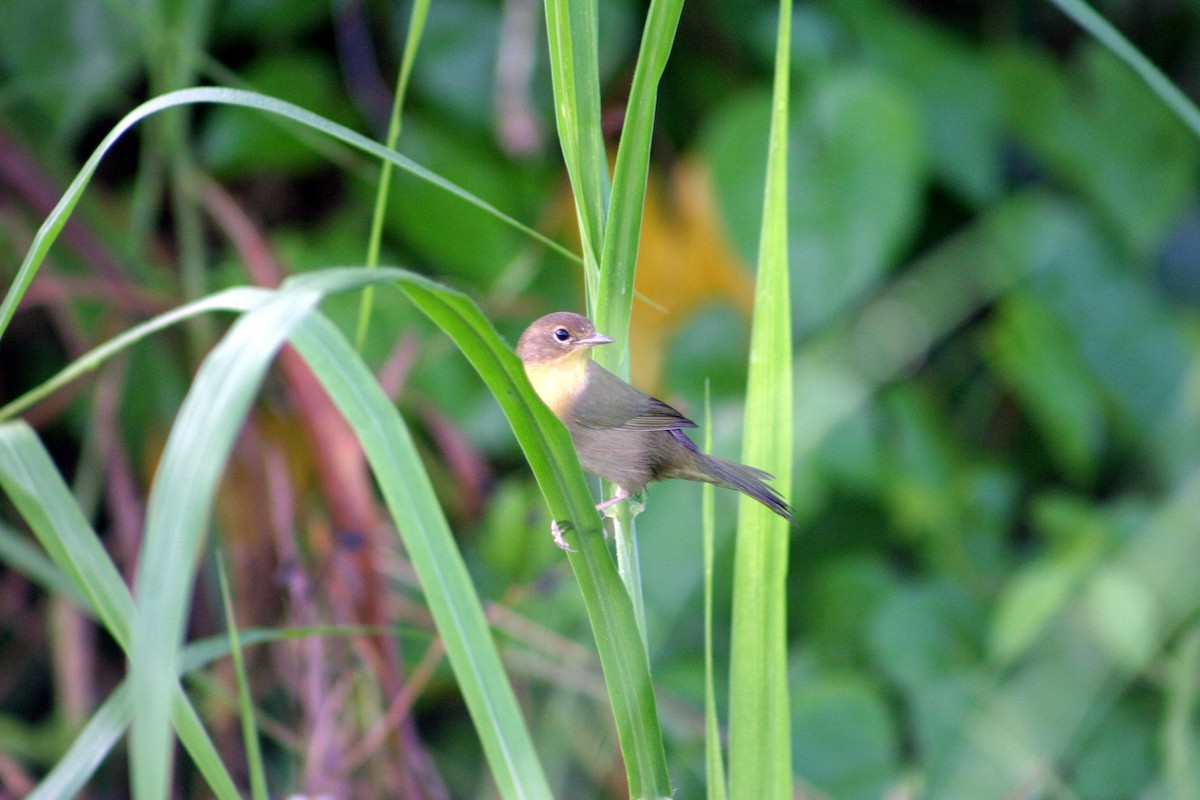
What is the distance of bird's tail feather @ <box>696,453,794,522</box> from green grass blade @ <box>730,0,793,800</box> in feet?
0.11

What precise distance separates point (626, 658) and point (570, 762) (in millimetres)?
1561

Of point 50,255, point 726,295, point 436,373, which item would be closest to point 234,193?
point 50,255

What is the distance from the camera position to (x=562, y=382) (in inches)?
37.3

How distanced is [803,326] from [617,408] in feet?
5.16

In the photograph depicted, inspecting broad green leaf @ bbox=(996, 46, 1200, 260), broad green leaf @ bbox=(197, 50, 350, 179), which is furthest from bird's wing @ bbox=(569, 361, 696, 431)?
broad green leaf @ bbox=(996, 46, 1200, 260)

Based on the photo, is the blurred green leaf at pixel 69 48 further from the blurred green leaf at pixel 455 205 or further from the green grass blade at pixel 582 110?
the green grass blade at pixel 582 110

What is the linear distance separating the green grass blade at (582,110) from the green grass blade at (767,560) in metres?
0.13

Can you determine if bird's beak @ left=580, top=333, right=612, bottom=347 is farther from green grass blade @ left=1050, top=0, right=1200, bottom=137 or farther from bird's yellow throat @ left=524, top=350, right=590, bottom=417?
green grass blade @ left=1050, top=0, right=1200, bottom=137

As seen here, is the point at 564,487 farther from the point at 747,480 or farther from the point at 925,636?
the point at 925,636

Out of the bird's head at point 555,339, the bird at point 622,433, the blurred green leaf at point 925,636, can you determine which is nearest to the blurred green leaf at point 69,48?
the bird's head at point 555,339

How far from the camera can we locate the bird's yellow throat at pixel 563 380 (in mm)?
925

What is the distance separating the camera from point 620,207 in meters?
0.75

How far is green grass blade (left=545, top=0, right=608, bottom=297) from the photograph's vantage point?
31.4 inches

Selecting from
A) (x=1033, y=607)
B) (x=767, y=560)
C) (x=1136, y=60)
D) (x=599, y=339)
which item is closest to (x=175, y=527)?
(x=599, y=339)
